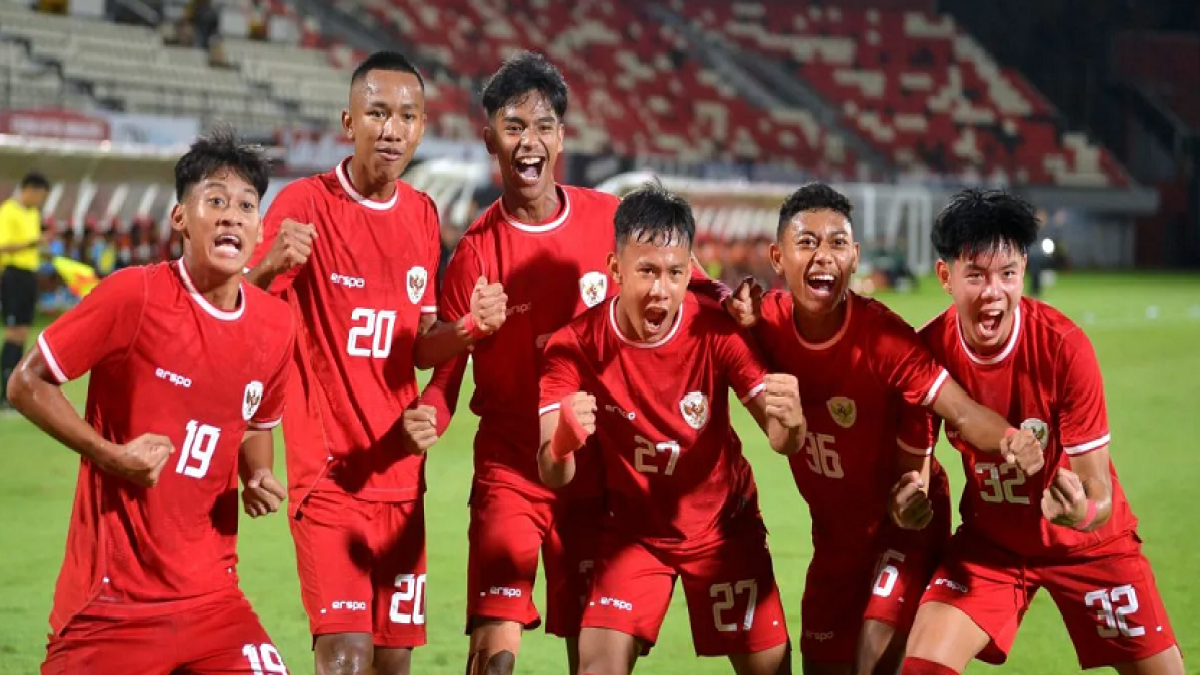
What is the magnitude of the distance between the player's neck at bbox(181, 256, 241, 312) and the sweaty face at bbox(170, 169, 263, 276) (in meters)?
0.01

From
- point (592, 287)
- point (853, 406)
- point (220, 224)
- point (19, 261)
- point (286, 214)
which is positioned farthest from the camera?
point (19, 261)

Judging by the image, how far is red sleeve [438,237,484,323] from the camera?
5453mm

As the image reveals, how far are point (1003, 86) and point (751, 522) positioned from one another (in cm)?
4811

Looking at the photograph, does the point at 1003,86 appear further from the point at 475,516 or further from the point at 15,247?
the point at 475,516

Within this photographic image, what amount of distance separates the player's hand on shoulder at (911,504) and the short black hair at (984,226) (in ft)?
2.55

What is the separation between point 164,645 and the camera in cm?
424

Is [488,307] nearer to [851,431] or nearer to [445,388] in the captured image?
[445,388]

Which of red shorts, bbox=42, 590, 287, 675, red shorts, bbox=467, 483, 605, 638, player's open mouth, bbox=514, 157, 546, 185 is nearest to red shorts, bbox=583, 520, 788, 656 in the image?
red shorts, bbox=467, 483, 605, 638

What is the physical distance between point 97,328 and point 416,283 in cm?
143

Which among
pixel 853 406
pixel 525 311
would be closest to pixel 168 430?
pixel 525 311

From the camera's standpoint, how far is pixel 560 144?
18.2ft

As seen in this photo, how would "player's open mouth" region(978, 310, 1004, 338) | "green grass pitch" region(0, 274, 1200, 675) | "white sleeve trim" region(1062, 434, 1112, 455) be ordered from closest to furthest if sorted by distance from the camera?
"white sleeve trim" region(1062, 434, 1112, 455)
"player's open mouth" region(978, 310, 1004, 338)
"green grass pitch" region(0, 274, 1200, 675)

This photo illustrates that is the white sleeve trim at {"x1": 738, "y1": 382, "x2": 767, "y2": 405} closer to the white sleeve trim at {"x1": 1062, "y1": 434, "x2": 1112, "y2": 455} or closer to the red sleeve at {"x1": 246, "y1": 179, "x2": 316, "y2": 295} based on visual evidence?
the white sleeve trim at {"x1": 1062, "y1": 434, "x2": 1112, "y2": 455}

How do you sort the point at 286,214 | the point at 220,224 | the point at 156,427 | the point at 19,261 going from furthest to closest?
the point at 19,261 → the point at 286,214 → the point at 220,224 → the point at 156,427
